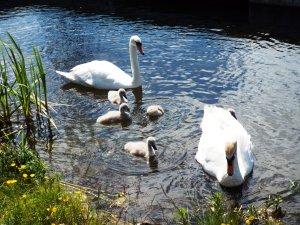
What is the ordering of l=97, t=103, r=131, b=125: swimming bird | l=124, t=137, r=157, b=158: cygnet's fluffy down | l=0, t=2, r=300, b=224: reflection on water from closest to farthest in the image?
1. l=0, t=2, r=300, b=224: reflection on water
2. l=124, t=137, r=157, b=158: cygnet's fluffy down
3. l=97, t=103, r=131, b=125: swimming bird

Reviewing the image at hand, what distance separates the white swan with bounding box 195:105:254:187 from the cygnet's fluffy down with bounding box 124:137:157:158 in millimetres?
715

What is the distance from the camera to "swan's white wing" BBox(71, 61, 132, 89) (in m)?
10.8

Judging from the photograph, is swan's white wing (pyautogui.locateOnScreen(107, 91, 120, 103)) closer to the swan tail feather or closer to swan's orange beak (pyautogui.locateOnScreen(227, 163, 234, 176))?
the swan tail feather

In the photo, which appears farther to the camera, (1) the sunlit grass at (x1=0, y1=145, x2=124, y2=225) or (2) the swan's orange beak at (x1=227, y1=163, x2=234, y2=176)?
(2) the swan's orange beak at (x1=227, y1=163, x2=234, y2=176)

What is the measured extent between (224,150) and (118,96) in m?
3.47

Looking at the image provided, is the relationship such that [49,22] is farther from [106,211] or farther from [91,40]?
[106,211]

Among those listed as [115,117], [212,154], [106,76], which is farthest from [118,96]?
[212,154]

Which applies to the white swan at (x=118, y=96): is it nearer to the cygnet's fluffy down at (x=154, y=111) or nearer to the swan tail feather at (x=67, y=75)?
the cygnet's fluffy down at (x=154, y=111)

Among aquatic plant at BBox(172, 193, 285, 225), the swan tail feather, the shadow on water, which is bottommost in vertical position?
aquatic plant at BBox(172, 193, 285, 225)

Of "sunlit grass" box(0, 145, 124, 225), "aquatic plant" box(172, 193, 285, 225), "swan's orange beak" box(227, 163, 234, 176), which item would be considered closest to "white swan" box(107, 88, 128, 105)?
"sunlit grass" box(0, 145, 124, 225)

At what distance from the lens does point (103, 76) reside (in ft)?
35.4

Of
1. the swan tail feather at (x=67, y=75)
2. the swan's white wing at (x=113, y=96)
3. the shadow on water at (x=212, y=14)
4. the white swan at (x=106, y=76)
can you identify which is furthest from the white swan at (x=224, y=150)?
the shadow on water at (x=212, y=14)

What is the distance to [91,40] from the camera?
14.1 meters

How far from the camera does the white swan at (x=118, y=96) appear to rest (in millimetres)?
9734
